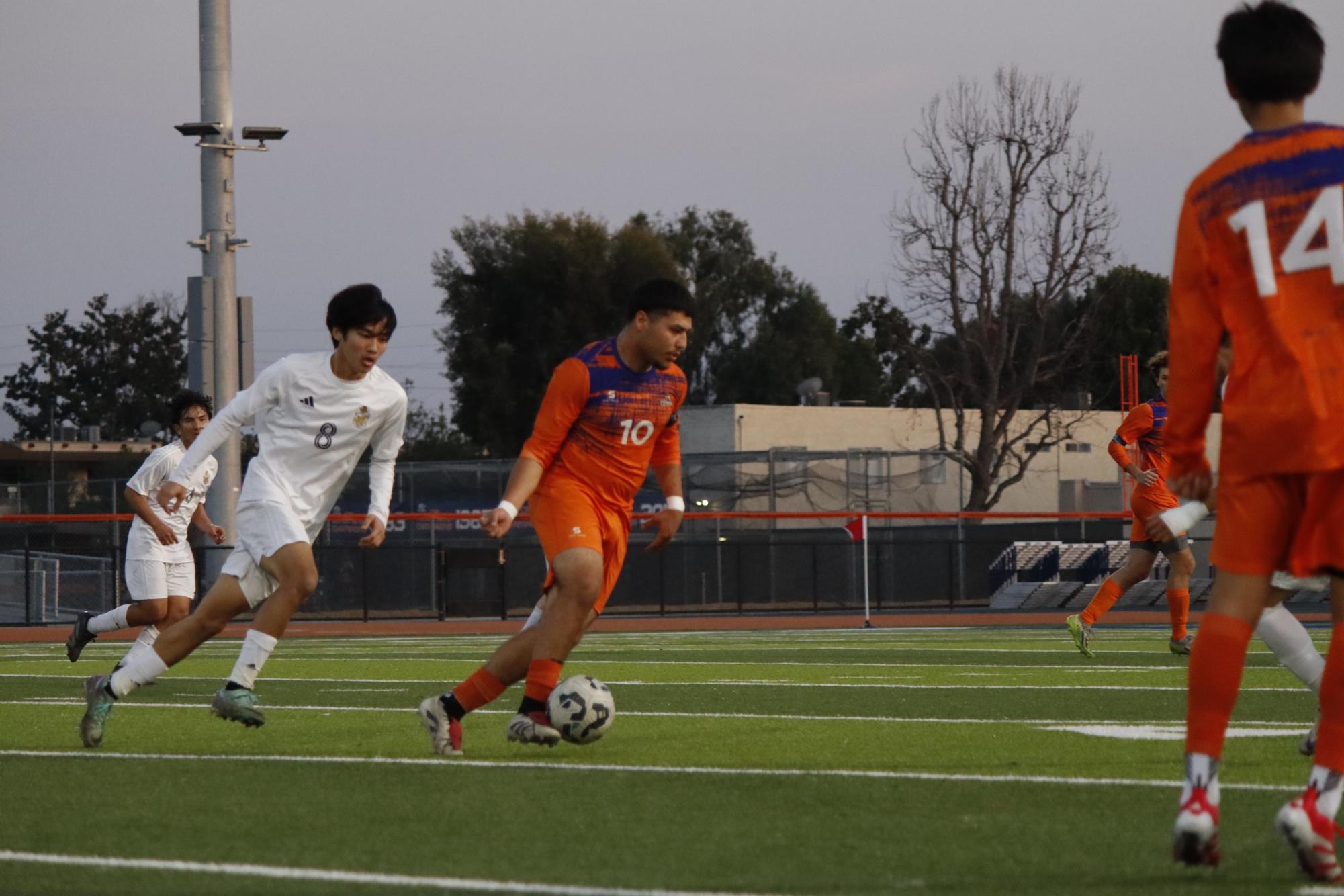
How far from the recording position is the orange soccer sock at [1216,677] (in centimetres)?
469

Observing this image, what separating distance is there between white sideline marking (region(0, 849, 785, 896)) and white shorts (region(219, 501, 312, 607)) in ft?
10.2

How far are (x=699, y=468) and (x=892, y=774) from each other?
110 feet

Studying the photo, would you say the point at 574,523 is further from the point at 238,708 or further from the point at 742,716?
the point at 742,716

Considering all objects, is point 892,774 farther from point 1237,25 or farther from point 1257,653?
point 1257,653

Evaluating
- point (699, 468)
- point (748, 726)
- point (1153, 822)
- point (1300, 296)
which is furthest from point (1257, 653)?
point (699, 468)

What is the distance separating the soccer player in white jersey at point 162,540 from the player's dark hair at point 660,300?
498 centimetres

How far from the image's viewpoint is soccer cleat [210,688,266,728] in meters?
8.00

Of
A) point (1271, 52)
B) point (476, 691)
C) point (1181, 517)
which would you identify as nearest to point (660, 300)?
point (476, 691)

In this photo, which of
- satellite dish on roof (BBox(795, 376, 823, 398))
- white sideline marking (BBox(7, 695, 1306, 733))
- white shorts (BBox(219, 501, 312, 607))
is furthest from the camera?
satellite dish on roof (BBox(795, 376, 823, 398))

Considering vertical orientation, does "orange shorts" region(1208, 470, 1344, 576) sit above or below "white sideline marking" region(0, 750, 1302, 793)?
above

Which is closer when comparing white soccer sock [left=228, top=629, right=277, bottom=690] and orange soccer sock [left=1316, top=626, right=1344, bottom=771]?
orange soccer sock [left=1316, top=626, right=1344, bottom=771]

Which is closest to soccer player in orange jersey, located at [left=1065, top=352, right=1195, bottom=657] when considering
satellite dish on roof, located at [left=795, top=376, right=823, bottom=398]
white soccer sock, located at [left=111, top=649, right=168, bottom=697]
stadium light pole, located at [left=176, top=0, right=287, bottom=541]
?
white soccer sock, located at [left=111, top=649, right=168, bottom=697]

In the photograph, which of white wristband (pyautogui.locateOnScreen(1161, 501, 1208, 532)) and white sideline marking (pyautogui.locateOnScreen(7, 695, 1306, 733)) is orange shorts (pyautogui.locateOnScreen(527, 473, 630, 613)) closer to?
white sideline marking (pyautogui.locateOnScreen(7, 695, 1306, 733))

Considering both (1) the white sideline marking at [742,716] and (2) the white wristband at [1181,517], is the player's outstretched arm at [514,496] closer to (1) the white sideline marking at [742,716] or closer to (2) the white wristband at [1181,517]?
(1) the white sideline marking at [742,716]
